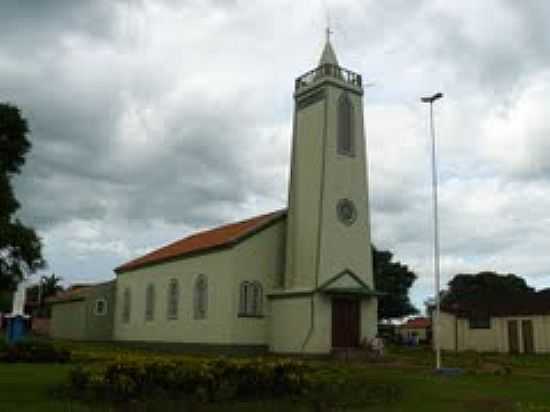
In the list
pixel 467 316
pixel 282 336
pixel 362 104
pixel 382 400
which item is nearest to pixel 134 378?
pixel 382 400

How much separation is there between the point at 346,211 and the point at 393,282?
1413 inches

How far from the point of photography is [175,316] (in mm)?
41312

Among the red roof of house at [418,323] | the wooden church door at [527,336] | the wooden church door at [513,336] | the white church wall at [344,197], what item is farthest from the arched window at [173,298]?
the red roof of house at [418,323]

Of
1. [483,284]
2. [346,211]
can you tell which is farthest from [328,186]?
[483,284]

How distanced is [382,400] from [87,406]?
23.1 ft

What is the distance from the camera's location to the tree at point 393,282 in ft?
228

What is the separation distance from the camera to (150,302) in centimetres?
A: 4522

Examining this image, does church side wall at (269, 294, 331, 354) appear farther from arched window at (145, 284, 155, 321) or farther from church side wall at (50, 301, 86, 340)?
church side wall at (50, 301, 86, 340)

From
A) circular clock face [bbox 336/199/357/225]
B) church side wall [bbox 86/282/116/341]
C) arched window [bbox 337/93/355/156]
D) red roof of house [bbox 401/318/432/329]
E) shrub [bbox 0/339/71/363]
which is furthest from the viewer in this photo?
red roof of house [bbox 401/318/432/329]

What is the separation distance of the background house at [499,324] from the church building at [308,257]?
20.2 m

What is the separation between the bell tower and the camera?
115ft

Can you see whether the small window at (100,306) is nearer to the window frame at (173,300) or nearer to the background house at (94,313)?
the background house at (94,313)

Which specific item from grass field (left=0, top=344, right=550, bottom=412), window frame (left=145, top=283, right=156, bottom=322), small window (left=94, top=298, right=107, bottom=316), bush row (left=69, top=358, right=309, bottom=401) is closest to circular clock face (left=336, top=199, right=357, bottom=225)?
grass field (left=0, top=344, right=550, bottom=412)

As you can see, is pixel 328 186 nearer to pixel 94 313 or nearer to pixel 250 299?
pixel 250 299
